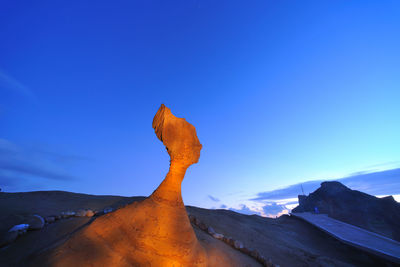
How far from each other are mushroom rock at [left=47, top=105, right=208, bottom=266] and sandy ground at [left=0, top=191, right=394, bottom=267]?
687 millimetres

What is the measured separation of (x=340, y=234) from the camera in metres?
13.6

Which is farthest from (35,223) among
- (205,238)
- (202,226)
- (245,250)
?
(245,250)

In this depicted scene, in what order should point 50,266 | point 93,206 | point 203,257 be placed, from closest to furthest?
point 50,266 → point 203,257 → point 93,206

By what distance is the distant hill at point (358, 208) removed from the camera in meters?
19.5

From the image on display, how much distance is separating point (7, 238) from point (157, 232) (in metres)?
4.31

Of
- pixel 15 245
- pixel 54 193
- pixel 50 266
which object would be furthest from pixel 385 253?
pixel 54 193

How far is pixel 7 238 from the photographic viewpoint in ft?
16.3

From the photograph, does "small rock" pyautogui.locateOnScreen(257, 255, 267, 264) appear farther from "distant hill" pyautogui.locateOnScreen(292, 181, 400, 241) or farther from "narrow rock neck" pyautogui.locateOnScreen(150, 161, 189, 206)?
"distant hill" pyautogui.locateOnScreen(292, 181, 400, 241)

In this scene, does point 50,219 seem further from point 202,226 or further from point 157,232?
point 202,226

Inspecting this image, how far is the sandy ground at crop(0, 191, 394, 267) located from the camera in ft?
15.6

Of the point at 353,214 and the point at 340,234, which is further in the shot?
the point at 353,214

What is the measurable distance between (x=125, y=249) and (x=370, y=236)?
18.1 metres

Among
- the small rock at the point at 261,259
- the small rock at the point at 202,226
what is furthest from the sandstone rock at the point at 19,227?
the small rock at the point at 261,259

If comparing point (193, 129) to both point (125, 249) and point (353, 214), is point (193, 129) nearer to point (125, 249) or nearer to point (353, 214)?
point (125, 249)
